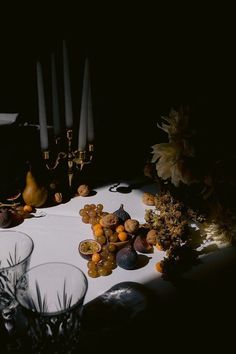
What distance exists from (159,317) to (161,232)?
301mm

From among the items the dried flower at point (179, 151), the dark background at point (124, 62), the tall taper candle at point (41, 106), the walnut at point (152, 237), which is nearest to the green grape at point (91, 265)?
the walnut at point (152, 237)

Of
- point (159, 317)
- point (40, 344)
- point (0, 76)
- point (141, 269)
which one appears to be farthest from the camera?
point (0, 76)

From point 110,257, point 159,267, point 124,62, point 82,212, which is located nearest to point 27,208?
point 82,212

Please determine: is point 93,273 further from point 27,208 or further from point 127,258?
point 27,208

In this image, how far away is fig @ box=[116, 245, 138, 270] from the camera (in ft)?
3.75

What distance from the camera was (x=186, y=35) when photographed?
172 centimetres

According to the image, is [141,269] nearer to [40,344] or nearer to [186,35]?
[40,344]

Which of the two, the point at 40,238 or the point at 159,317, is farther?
the point at 40,238

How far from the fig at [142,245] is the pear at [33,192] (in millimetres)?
419

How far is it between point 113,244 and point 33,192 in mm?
412

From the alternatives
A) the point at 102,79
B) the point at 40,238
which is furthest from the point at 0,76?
the point at 40,238

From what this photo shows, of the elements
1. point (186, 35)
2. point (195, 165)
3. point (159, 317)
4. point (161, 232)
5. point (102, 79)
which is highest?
point (186, 35)

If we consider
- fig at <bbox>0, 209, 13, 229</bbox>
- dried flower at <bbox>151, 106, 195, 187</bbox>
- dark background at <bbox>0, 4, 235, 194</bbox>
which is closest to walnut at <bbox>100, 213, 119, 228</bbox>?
dried flower at <bbox>151, 106, 195, 187</bbox>

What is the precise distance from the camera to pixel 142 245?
1228mm
